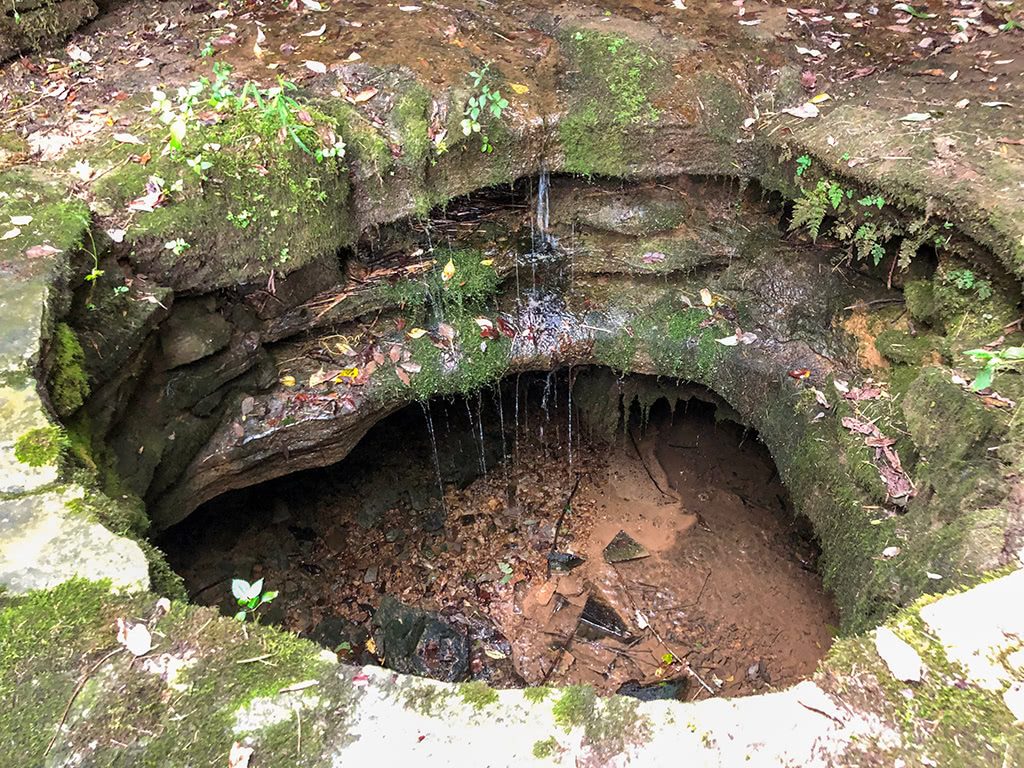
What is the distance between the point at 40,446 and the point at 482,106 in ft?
10.4

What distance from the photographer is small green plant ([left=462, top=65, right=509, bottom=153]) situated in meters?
4.43

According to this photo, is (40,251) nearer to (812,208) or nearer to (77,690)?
(77,690)

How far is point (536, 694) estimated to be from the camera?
218 cm

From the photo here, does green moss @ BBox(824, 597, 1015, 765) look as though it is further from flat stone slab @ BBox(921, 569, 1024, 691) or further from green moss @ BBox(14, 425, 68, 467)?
green moss @ BBox(14, 425, 68, 467)

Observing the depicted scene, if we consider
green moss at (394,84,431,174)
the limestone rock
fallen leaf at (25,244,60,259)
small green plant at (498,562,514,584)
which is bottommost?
small green plant at (498,562,514,584)

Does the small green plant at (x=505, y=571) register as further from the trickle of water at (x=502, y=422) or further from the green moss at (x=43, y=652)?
the green moss at (x=43, y=652)

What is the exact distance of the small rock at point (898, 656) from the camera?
2.15m

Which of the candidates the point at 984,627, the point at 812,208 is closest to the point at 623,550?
the point at 812,208

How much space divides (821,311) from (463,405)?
3119 mm

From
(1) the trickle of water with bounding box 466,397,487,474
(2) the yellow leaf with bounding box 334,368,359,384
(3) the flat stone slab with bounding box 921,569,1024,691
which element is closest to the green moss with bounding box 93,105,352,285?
(2) the yellow leaf with bounding box 334,368,359,384

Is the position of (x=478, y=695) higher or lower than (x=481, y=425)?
higher

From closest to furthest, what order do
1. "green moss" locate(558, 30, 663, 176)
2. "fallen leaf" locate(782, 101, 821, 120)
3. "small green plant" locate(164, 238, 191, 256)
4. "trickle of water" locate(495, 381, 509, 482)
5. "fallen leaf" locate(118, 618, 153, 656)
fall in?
1. "fallen leaf" locate(118, 618, 153, 656)
2. "small green plant" locate(164, 238, 191, 256)
3. "fallen leaf" locate(782, 101, 821, 120)
4. "green moss" locate(558, 30, 663, 176)
5. "trickle of water" locate(495, 381, 509, 482)

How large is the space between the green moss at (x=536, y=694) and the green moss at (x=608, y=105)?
12.2ft

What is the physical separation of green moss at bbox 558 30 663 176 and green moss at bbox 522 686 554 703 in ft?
12.2
